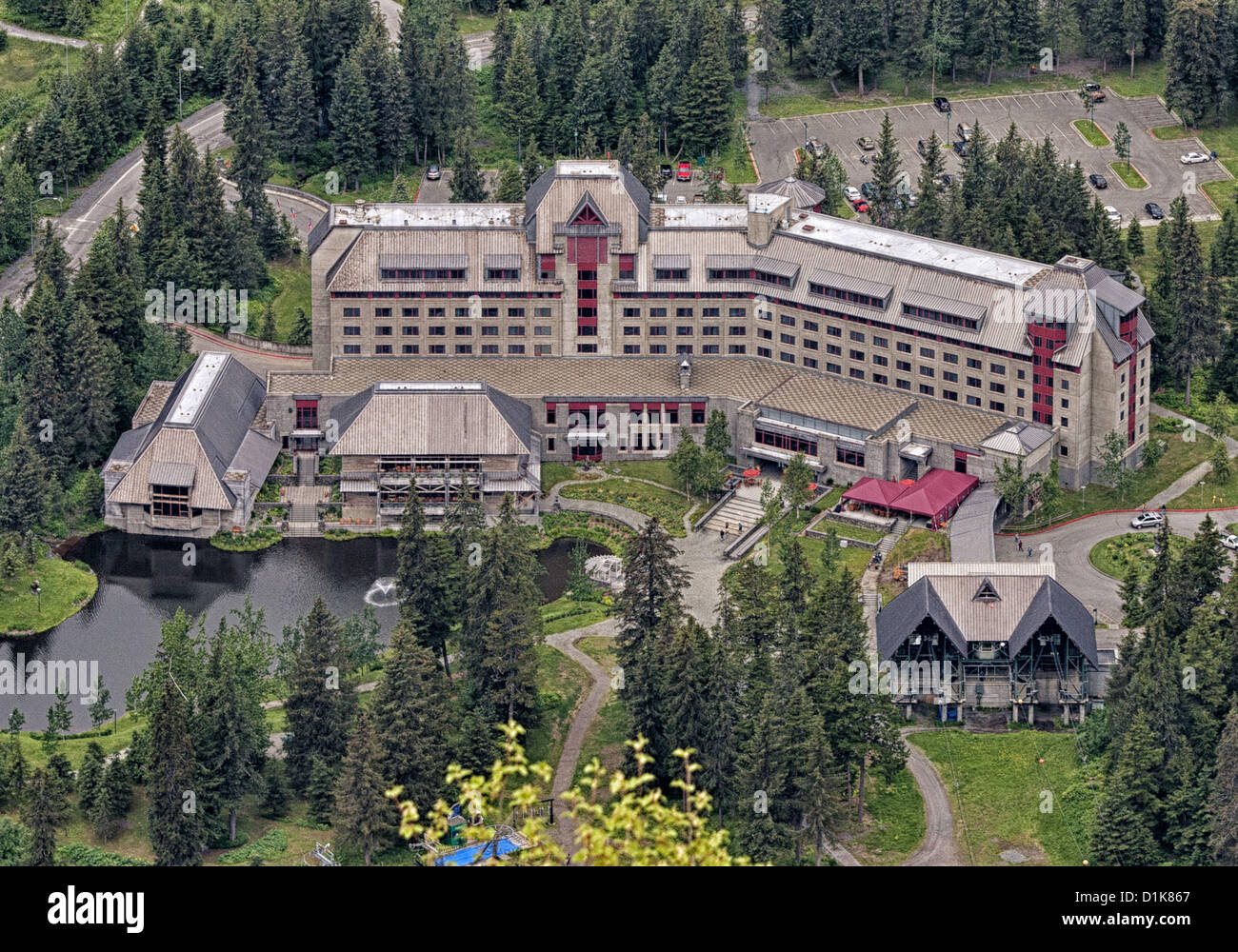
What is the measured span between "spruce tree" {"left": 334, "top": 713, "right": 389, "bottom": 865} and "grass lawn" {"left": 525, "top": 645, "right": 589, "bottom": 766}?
1324 cm

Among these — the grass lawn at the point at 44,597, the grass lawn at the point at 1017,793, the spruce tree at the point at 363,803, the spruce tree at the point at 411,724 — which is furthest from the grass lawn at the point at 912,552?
the grass lawn at the point at 44,597

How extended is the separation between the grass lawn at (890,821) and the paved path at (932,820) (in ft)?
1.42

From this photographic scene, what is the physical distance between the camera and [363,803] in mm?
152875

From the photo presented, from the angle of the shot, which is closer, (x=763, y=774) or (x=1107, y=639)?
(x=763, y=774)

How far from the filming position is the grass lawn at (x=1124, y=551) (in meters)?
193

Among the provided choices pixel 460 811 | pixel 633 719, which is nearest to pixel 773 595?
pixel 633 719

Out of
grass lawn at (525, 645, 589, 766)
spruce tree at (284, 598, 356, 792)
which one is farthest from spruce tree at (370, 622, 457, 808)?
grass lawn at (525, 645, 589, 766)

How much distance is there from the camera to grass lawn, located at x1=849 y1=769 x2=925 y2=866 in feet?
513

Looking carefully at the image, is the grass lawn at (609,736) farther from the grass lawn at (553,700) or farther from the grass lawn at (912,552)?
the grass lawn at (912,552)

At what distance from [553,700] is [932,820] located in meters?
30.1
